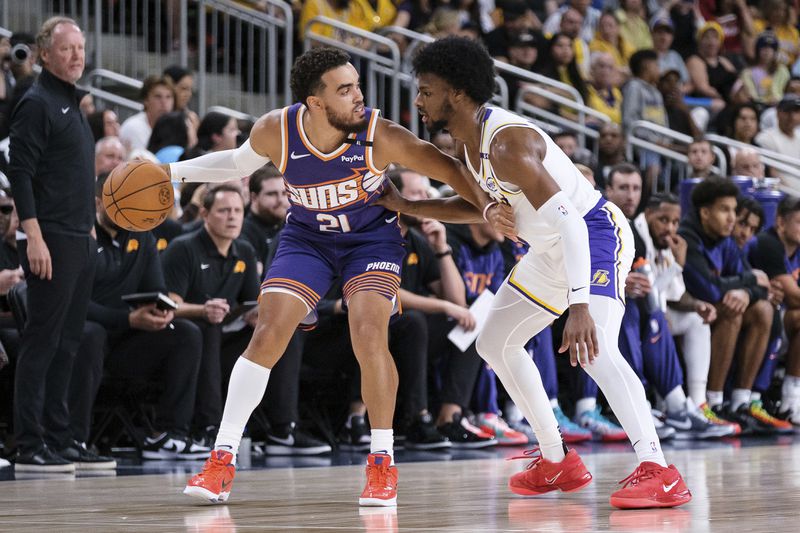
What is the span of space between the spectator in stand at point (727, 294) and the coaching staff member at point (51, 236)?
465 cm

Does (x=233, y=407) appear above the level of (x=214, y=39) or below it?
below

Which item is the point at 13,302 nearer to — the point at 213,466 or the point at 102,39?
the point at 213,466

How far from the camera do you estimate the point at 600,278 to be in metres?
4.90

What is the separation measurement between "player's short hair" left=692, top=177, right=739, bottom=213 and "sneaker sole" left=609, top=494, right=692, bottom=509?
16.1 feet

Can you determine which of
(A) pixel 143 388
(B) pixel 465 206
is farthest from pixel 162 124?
(B) pixel 465 206

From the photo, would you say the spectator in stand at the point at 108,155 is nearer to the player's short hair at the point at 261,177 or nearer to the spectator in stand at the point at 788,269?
the player's short hair at the point at 261,177

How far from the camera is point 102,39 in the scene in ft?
36.6

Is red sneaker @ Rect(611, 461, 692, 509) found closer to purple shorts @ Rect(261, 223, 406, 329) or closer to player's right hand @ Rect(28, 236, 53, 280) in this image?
purple shorts @ Rect(261, 223, 406, 329)

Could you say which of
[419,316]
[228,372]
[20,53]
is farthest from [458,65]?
[20,53]

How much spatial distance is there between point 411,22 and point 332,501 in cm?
890

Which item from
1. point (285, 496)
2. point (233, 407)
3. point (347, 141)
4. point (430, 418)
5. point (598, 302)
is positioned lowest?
point (430, 418)

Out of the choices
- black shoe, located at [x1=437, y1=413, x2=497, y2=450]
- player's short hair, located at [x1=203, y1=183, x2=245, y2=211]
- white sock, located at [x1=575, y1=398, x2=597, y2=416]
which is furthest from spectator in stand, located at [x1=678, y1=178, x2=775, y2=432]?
player's short hair, located at [x1=203, y1=183, x2=245, y2=211]

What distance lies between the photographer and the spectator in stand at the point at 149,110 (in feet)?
31.0

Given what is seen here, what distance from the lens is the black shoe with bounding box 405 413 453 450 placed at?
7.93 m
